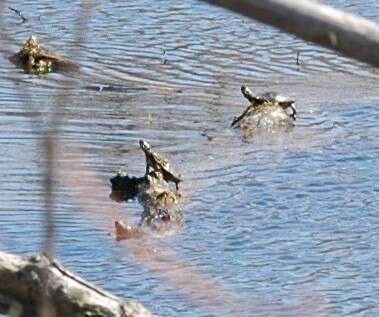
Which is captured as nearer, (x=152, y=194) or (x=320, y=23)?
(x=320, y=23)

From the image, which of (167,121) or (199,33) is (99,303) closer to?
(167,121)

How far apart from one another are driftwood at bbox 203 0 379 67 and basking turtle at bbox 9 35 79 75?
6.21 metres

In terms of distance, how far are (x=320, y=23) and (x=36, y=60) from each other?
638cm

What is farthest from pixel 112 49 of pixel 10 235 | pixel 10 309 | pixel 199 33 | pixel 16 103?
pixel 10 309

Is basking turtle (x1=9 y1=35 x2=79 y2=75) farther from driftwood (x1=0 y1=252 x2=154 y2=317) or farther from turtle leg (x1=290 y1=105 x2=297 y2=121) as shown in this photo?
driftwood (x1=0 y1=252 x2=154 y2=317)

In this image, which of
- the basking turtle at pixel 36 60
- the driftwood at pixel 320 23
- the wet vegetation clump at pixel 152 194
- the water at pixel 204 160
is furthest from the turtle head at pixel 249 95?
the driftwood at pixel 320 23

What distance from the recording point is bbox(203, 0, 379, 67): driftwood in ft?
3.93

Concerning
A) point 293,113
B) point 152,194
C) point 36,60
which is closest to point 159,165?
point 152,194

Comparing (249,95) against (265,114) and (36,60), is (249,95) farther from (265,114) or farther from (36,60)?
(36,60)

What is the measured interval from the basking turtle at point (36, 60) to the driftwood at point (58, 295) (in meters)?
5.41

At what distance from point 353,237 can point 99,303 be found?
3274 mm

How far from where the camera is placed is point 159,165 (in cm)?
560

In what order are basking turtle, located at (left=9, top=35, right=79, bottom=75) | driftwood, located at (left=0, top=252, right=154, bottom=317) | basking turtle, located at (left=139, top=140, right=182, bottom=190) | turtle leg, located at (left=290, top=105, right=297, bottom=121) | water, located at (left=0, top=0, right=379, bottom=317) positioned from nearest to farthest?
driftwood, located at (left=0, top=252, right=154, bottom=317) < water, located at (left=0, top=0, right=379, bottom=317) < basking turtle, located at (left=139, top=140, right=182, bottom=190) < turtle leg, located at (left=290, top=105, right=297, bottom=121) < basking turtle, located at (left=9, top=35, right=79, bottom=75)

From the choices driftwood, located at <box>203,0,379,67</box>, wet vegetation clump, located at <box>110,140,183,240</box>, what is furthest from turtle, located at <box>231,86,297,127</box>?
driftwood, located at <box>203,0,379,67</box>
